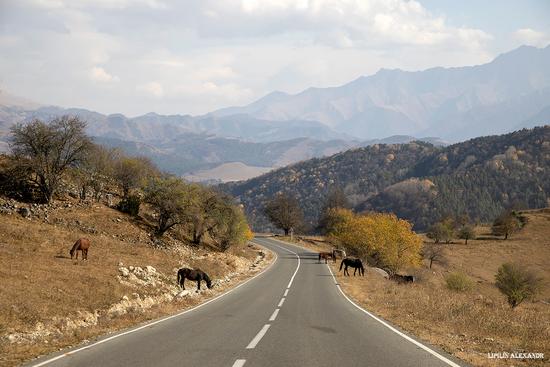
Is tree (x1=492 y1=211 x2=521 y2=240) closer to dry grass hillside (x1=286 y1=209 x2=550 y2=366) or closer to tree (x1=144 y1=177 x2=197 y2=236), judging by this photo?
dry grass hillside (x1=286 y1=209 x2=550 y2=366)

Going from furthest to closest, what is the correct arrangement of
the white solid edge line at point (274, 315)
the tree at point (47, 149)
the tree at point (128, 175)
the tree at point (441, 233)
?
the tree at point (441, 233) → the tree at point (128, 175) → the tree at point (47, 149) → the white solid edge line at point (274, 315)

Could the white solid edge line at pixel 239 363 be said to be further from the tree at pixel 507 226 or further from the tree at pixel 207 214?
the tree at pixel 507 226

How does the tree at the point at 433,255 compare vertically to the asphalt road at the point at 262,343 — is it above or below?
below

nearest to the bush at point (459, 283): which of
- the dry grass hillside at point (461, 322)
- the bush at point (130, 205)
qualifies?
the dry grass hillside at point (461, 322)

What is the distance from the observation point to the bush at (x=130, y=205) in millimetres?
51969

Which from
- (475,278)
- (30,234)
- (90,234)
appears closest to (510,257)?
(475,278)

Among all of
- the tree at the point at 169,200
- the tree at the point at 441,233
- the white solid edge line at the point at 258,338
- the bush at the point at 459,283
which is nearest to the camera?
the white solid edge line at the point at 258,338

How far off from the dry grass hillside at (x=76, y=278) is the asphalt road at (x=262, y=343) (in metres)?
1.86

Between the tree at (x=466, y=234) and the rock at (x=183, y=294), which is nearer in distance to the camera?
the rock at (x=183, y=294)

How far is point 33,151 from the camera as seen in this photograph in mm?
44625

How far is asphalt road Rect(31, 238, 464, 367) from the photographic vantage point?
10.8 m

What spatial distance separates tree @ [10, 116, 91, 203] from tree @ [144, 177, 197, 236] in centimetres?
861

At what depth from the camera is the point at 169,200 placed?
49812mm

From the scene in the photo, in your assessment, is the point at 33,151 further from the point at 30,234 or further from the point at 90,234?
the point at 30,234
